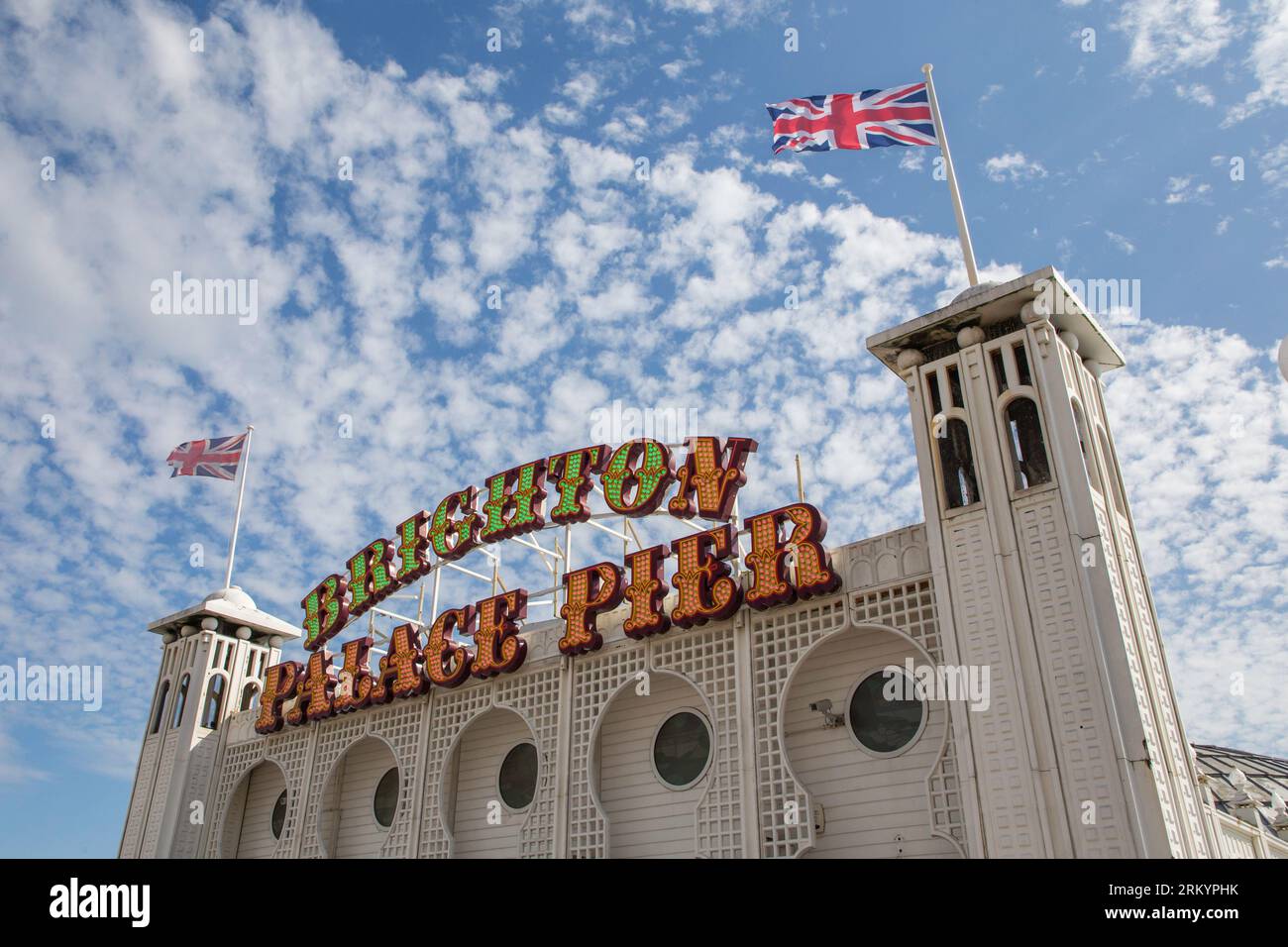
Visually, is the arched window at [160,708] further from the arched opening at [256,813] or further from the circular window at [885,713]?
the circular window at [885,713]

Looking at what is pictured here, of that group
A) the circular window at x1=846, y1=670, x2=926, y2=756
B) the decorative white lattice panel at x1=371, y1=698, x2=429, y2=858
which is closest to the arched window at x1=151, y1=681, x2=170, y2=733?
the decorative white lattice panel at x1=371, y1=698, x2=429, y2=858

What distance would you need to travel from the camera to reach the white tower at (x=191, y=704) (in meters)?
28.9

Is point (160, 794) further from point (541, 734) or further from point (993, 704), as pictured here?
point (993, 704)

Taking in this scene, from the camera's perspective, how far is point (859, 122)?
20.8 metres

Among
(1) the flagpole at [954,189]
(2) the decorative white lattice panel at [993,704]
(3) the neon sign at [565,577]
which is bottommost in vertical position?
(2) the decorative white lattice panel at [993,704]

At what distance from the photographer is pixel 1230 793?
25000mm

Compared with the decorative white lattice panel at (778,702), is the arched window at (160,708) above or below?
above

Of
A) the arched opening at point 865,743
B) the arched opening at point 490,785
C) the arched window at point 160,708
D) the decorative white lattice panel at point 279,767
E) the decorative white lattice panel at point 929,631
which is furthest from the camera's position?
the arched window at point 160,708

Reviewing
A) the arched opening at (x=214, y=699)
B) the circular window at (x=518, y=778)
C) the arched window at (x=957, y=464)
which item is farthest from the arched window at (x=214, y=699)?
the arched window at (x=957, y=464)

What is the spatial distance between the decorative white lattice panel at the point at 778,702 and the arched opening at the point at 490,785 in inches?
242

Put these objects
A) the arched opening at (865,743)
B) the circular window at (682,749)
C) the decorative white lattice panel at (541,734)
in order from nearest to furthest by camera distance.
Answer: the arched opening at (865,743)
the circular window at (682,749)
the decorative white lattice panel at (541,734)

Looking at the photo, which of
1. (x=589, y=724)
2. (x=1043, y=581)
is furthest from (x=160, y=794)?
(x=1043, y=581)

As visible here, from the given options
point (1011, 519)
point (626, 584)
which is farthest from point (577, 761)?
point (1011, 519)
